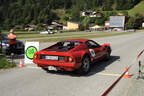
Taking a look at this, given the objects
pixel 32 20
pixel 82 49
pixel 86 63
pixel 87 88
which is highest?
pixel 32 20

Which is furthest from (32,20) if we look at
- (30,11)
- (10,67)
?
(10,67)

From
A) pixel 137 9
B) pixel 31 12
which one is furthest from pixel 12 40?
pixel 137 9

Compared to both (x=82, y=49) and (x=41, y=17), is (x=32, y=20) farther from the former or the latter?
(x=82, y=49)

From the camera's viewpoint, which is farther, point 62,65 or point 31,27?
point 31,27

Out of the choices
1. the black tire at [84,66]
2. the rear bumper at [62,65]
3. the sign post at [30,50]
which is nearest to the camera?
the rear bumper at [62,65]

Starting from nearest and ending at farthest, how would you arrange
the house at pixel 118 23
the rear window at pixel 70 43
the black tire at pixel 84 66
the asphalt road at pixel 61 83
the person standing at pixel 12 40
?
the asphalt road at pixel 61 83, the black tire at pixel 84 66, the rear window at pixel 70 43, the person standing at pixel 12 40, the house at pixel 118 23

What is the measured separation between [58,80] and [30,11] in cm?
15330

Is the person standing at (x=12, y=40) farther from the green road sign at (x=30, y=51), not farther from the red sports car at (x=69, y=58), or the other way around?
the red sports car at (x=69, y=58)

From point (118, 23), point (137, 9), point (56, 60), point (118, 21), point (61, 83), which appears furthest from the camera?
point (137, 9)

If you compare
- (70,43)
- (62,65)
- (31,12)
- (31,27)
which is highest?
(31,12)

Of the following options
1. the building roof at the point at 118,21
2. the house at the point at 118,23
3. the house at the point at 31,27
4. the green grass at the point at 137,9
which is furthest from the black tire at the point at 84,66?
the green grass at the point at 137,9

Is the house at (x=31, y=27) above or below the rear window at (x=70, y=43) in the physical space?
above

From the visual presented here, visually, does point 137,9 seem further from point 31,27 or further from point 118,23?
point 31,27

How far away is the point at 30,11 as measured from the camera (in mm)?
150125
